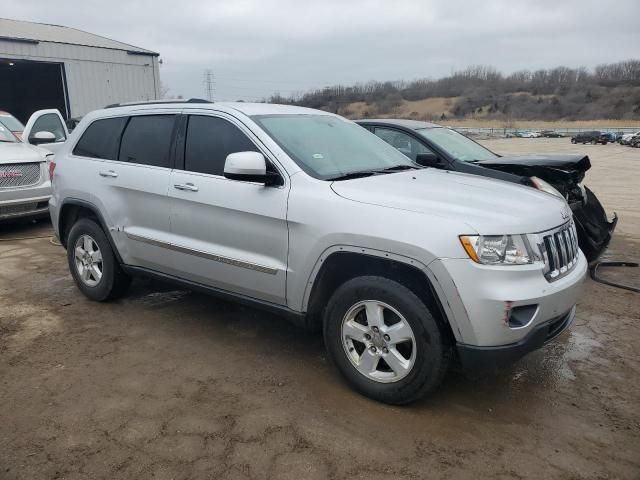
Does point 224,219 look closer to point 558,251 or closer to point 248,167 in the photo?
point 248,167

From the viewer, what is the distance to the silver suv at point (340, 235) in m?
2.91

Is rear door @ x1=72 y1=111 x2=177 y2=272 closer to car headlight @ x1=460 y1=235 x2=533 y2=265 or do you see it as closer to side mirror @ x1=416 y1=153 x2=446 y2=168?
car headlight @ x1=460 y1=235 x2=533 y2=265

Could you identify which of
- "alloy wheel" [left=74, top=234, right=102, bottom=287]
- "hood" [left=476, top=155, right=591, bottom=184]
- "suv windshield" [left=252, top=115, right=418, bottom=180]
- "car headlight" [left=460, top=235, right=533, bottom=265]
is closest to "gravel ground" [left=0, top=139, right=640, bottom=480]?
"alloy wheel" [left=74, top=234, right=102, bottom=287]

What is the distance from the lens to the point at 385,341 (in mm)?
3188

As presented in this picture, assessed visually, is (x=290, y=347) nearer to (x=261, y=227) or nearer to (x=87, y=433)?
(x=261, y=227)

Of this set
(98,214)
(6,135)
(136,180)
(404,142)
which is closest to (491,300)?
(136,180)

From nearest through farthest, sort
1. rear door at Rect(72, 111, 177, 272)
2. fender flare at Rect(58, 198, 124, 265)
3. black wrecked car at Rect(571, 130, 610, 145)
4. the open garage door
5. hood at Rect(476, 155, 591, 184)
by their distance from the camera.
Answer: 1. rear door at Rect(72, 111, 177, 272)
2. fender flare at Rect(58, 198, 124, 265)
3. hood at Rect(476, 155, 591, 184)
4. the open garage door
5. black wrecked car at Rect(571, 130, 610, 145)

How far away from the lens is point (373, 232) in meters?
3.09

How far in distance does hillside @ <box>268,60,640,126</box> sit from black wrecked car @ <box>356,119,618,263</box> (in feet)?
259

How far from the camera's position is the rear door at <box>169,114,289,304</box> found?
3568mm

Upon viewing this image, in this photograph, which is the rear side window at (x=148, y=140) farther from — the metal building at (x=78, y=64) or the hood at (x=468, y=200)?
the metal building at (x=78, y=64)

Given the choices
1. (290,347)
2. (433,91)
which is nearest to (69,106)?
(290,347)

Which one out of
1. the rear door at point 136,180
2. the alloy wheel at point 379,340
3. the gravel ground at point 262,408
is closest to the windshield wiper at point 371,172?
the alloy wheel at point 379,340

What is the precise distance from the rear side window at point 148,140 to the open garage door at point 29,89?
867 inches
